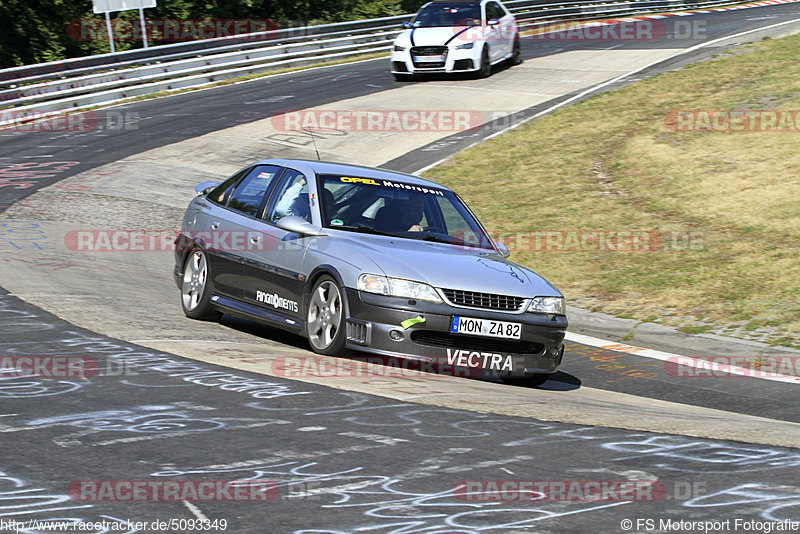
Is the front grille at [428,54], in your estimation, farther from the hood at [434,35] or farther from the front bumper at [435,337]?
the front bumper at [435,337]

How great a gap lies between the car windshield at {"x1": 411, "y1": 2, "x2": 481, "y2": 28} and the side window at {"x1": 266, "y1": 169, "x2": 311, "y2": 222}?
684 inches

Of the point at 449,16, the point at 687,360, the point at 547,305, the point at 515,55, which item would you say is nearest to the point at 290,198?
the point at 547,305

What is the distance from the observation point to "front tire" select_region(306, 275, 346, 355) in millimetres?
7781

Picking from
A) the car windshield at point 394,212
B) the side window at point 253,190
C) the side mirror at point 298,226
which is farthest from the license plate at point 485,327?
the side window at point 253,190

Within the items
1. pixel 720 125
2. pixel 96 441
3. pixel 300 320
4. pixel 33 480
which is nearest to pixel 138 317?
pixel 300 320

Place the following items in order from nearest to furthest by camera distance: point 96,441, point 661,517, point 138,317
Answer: point 661,517, point 96,441, point 138,317

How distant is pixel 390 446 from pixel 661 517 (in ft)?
4.98

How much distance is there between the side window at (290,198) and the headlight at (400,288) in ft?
4.32

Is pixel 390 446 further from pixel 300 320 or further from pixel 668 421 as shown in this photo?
pixel 300 320

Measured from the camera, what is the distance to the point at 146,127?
22625mm

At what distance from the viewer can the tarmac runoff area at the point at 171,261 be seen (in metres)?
6.66

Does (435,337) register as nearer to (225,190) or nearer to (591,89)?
(225,190)

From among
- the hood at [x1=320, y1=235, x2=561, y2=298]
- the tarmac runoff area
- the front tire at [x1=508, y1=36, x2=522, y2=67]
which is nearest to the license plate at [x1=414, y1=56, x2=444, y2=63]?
the tarmac runoff area

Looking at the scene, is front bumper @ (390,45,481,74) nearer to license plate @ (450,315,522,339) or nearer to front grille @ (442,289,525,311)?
front grille @ (442,289,525,311)
